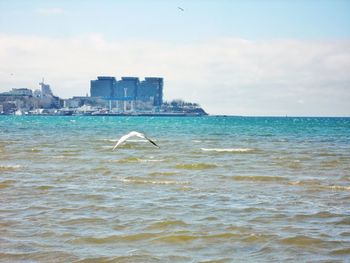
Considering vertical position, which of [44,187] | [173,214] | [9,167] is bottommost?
[9,167]

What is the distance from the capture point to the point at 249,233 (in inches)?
422

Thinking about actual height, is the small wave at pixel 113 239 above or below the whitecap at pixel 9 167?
above

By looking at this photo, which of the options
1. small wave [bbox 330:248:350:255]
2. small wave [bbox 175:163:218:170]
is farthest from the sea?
small wave [bbox 175:163:218:170]

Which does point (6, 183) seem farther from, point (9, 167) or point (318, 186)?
point (318, 186)

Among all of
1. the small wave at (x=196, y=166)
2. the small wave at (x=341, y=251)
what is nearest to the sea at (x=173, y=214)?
the small wave at (x=341, y=251)

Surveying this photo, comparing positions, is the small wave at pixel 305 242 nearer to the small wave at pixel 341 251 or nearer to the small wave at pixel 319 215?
the small wave at pixel 341 251

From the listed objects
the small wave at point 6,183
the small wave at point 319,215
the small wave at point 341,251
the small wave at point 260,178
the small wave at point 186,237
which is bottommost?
the small wave at point 6,183

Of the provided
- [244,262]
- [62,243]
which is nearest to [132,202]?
[62,243]

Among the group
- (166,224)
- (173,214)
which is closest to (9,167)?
(173,214)

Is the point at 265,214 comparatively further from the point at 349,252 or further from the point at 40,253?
the point at 40,253

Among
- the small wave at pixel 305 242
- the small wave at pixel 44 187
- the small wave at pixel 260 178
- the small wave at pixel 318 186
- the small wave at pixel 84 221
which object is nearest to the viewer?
the small wave at pixel 305 242

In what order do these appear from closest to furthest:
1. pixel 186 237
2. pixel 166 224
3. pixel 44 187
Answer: pixel 186 237 → pixel 166 224 → pixel 44 187

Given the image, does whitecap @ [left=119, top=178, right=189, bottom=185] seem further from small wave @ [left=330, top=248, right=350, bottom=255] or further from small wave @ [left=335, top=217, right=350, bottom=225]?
small wave @ [left=330, top=248, right=350, bottom=255]

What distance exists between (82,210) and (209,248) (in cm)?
434
